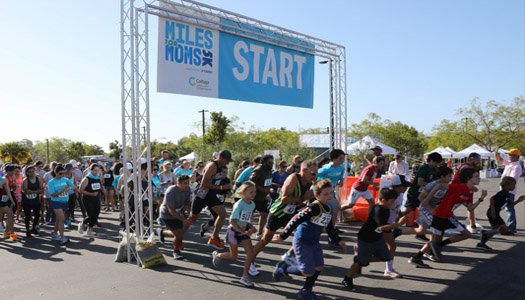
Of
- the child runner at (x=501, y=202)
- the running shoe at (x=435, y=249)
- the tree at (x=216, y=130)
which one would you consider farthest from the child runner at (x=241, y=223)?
the tree at (x=216, y=130)

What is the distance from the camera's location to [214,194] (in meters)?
7.26

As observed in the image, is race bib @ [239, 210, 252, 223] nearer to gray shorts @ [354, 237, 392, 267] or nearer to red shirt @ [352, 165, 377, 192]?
gray shorts @ [354, 237, 392, 267]

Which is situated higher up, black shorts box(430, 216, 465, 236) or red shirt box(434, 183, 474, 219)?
red shirt box(434, 183, 474, 219)

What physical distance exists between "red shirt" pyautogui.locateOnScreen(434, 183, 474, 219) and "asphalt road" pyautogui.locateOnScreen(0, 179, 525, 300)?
2.74 feet

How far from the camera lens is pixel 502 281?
17.9 ft

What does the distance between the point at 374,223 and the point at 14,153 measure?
49.4m

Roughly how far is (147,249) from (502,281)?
5190 millimetres

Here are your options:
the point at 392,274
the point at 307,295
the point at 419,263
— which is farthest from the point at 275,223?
the point at 419,263

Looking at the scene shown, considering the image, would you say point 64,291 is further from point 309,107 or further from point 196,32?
point 309,107

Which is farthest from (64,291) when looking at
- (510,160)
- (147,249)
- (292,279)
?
(510,160)

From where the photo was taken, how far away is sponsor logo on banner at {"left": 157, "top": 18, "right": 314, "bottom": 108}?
25.1ft

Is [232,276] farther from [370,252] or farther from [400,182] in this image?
[400,182]

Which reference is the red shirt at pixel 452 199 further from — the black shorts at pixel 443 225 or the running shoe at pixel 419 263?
the running shoe at pixel 419 263

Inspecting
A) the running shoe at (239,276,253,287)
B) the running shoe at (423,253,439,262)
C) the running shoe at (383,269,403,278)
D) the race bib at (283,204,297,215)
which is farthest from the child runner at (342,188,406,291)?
the running shoe at (423,253,439,262)
